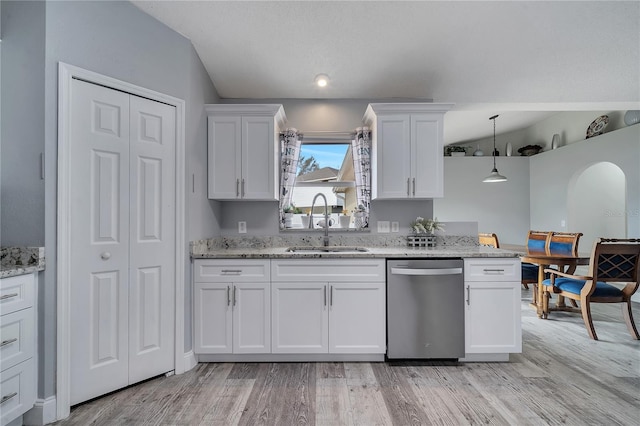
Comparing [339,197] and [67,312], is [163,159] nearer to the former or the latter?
[67,312]

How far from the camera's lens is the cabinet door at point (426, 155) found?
2.69 m

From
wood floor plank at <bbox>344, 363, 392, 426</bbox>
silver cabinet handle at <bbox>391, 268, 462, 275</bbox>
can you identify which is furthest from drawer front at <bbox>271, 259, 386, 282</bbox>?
wood floor plank at <bbox>344, 363, 392, 426</bbox>

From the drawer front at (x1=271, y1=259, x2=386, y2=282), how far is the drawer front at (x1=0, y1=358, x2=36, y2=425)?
1511 millimetres

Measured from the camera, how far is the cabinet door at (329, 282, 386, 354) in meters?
2.36

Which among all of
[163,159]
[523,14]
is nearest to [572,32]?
[523,14]

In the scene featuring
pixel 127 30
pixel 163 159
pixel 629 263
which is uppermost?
pixel 127 30

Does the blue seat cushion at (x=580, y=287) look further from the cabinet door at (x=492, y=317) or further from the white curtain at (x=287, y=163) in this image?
the white curtain at (x=287, y=163)

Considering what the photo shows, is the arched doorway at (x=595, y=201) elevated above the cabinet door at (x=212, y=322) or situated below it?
above

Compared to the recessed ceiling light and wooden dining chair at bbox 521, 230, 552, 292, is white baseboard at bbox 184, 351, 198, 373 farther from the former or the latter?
wooden dining chair at bbox 521, 230, 552, 292

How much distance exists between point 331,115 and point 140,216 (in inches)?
81.7

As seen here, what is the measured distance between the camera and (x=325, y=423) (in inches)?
66.1

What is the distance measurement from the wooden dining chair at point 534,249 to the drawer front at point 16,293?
16.0ft

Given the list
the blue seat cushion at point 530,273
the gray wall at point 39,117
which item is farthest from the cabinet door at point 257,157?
the blue seat cushion at point 530,273

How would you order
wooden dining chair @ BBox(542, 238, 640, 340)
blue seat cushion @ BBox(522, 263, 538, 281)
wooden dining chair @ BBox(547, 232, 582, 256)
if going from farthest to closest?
blue seat cushion @ BBox(522, 263, 538, 281), wooden dining chair @ BBox(547, 232, 582, 256), wooden dining chair @ BBox(542, 238, 640, 340)
